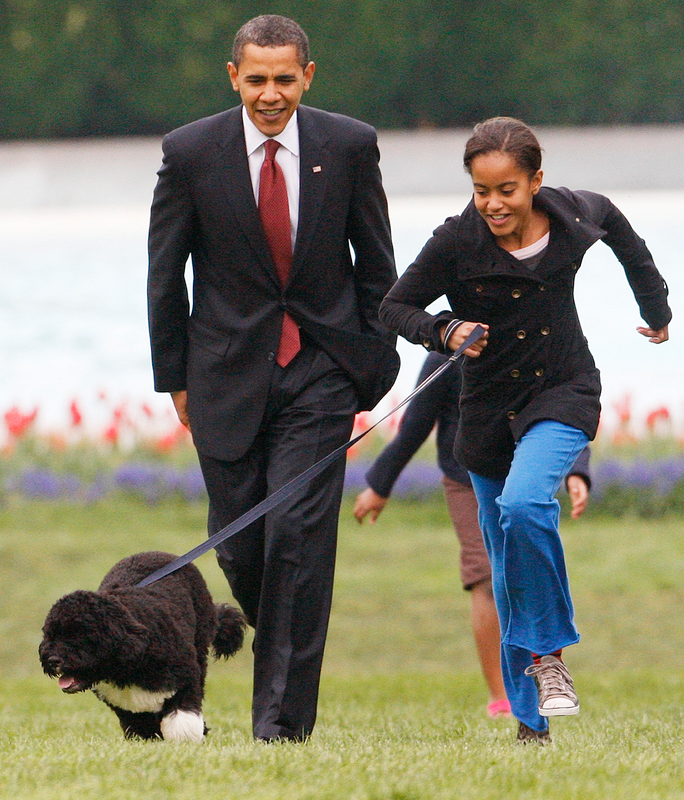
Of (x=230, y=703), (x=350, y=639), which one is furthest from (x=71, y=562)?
(x=230, y=703)

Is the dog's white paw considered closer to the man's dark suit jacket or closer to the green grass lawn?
the green grass lawn

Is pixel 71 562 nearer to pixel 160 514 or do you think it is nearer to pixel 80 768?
pixel 160 514

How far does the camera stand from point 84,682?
462cm

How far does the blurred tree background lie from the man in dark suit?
69.7ft

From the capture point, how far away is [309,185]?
4.92 metres

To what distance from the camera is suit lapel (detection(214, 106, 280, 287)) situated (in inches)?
193

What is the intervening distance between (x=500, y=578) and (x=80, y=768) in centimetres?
154

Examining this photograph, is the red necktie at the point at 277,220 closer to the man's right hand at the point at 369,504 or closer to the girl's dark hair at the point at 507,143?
the girl's dark hair at the point at 507,143

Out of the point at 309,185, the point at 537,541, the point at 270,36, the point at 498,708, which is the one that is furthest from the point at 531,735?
the point at 270,36

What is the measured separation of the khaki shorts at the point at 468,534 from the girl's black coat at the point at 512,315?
1.42 m

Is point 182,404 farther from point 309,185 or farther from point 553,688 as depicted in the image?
point 553,688

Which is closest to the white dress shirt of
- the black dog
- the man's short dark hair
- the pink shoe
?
the man's short dark hair

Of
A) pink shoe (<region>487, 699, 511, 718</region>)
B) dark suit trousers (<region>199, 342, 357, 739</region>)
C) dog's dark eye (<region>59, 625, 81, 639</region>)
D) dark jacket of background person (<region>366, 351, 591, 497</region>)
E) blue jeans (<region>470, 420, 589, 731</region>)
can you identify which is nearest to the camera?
blue jeans (<region>470, 420, 589, 731</region>)

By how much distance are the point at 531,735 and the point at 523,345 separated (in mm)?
1237
